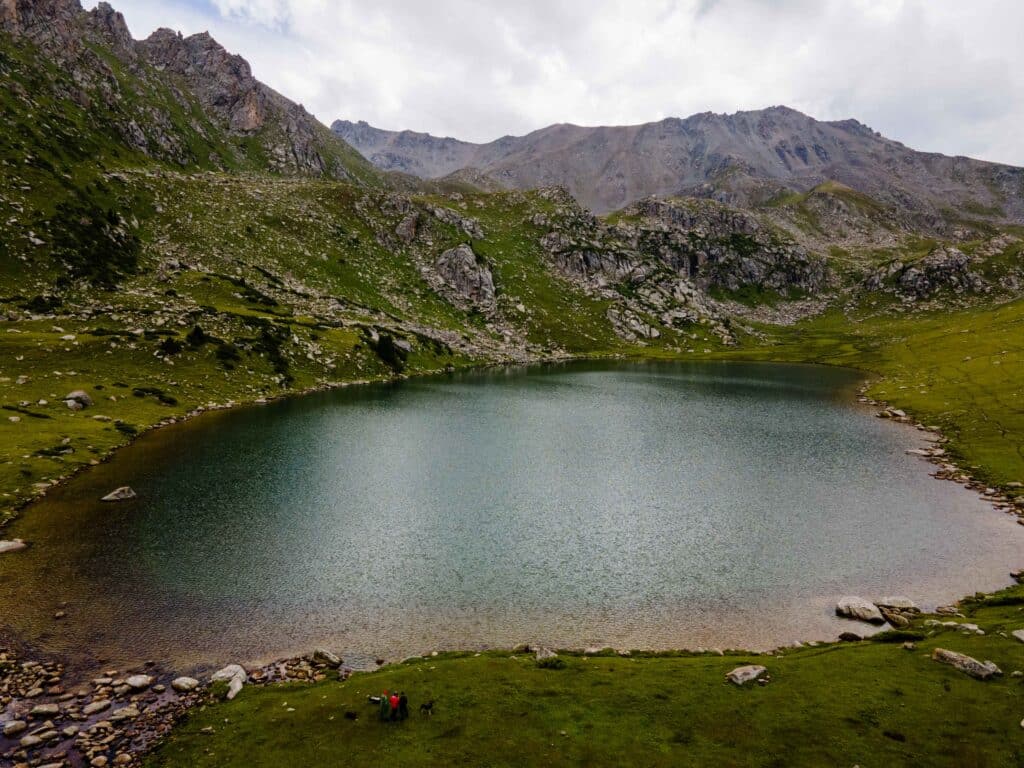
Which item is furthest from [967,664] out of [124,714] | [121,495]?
[121,495]

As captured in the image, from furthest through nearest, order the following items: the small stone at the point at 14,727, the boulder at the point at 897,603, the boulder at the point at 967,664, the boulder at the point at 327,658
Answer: the boulder at the point at 897,603, the boulder at the point at 327,658, the boulder at the point at 967,664, the small stone at the point at 14,727

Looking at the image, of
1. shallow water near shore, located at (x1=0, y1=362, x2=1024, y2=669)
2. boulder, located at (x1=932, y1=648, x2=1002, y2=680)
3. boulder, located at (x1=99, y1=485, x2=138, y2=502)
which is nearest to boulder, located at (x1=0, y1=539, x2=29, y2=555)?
shallow water near shore, located at (x1=0, y1=362, x2=1024, y2=669)

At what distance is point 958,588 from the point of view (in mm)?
38750

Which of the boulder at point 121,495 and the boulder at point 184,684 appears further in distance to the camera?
the boulder at point 121,495

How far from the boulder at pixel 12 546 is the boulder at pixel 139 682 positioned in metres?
22.6

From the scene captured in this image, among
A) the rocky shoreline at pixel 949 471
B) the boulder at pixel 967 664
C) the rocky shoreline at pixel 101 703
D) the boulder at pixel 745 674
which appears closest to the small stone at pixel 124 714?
the rocky shoreline at pixel 101 703

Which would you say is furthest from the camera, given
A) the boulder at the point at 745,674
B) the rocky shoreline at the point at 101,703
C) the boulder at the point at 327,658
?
the boulder at the point at 327,658

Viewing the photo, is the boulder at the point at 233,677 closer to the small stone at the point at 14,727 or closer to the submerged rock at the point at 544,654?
the small stone at the point at 14,727

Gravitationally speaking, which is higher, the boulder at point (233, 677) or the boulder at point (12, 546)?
the boulder at point (12, 546)

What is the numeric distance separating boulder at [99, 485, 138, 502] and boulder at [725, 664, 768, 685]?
5428 cm

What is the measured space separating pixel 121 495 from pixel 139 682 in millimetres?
32553

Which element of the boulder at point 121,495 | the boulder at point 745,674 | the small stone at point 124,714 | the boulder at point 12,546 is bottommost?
the small stone at point 124,714

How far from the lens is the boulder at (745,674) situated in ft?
80.8

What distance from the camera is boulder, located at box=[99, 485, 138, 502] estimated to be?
1998 inches
